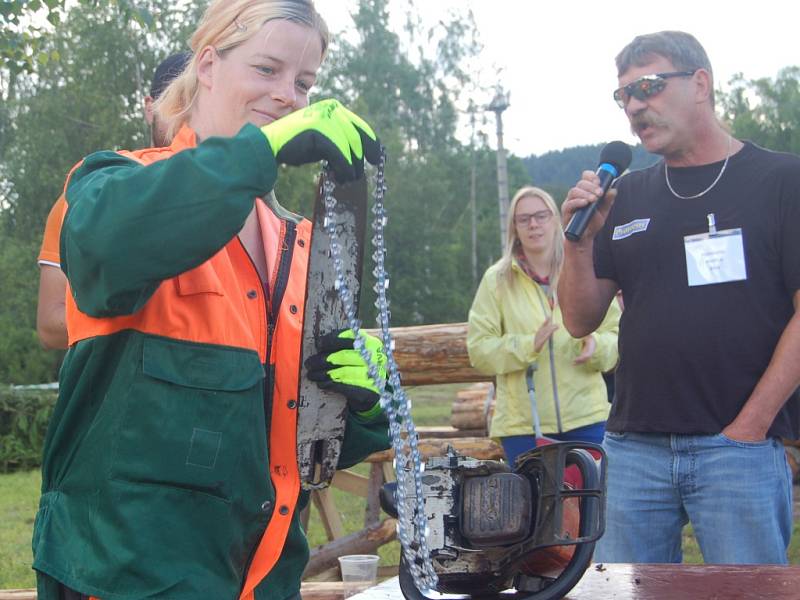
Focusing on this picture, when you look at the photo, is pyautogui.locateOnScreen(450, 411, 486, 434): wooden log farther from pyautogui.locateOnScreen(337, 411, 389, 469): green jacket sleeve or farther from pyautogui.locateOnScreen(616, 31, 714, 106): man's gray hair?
pyautogui.locateOnScreen(337, 411, 389, 469): green jacket sleeve

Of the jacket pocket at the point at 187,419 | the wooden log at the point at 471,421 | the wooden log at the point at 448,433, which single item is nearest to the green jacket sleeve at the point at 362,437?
the jacket pocket at the point at 187,419

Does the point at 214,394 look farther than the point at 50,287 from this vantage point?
No

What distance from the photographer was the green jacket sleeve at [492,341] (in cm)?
457

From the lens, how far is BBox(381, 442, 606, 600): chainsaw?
5.88ft

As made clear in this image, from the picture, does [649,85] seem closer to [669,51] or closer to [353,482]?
[669,51]

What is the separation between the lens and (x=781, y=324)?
2.95 meters

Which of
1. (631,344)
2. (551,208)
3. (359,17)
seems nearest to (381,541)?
(551,208)

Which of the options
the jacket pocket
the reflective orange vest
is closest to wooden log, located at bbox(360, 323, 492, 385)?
the reflective orange vest

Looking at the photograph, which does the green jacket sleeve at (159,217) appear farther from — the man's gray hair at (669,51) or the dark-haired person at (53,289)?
the man's gray hair at (669,51)

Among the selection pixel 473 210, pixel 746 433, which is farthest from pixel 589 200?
pixel 473 210

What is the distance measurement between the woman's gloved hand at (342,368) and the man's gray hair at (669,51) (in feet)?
5.93

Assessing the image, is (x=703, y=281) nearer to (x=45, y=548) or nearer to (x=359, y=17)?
(x=45, y=548)

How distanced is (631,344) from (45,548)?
2.10 m

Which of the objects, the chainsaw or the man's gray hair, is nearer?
the chainsaw
